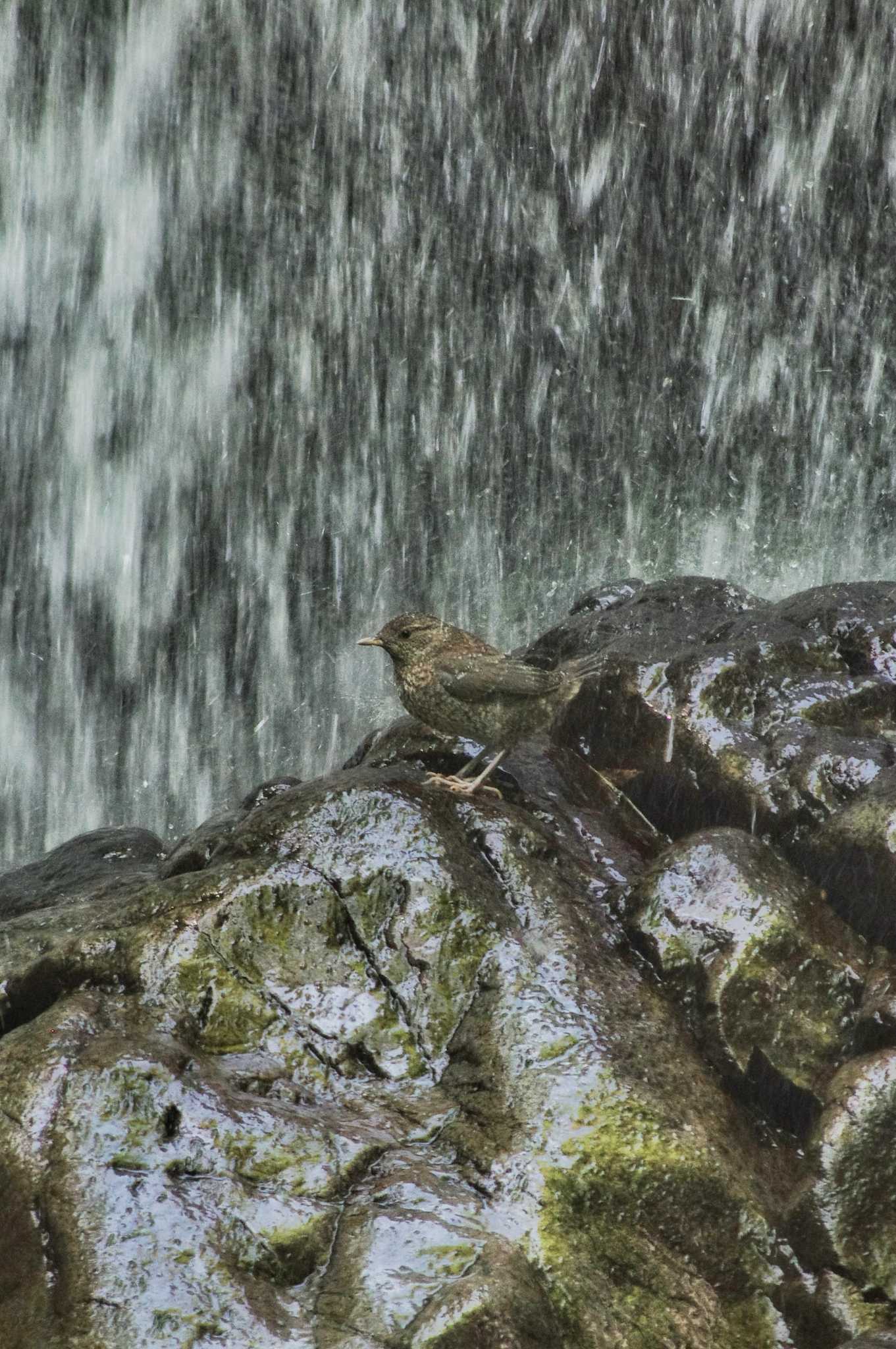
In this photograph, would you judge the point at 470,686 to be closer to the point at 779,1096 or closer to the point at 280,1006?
the point at 280,1006

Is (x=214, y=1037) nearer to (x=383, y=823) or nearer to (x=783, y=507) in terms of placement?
(x=383, y=823)

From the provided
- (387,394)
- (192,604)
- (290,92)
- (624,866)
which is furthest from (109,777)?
(624,866)

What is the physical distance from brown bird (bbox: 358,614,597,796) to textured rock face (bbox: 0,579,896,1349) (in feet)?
0.71

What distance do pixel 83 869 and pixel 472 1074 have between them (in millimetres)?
3010

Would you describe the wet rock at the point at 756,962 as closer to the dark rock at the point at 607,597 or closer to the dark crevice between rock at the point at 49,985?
the dark crevice between rock at the point at 49,985

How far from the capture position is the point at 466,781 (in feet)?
16.5

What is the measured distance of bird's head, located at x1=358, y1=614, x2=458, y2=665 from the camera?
545cm

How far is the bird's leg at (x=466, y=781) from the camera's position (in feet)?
16.2

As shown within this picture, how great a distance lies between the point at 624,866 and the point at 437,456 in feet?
32.8

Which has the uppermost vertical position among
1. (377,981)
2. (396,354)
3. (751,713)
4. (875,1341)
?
(396,354)

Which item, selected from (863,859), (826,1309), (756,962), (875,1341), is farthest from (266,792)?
(875,1341)

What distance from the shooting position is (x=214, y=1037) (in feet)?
13.3

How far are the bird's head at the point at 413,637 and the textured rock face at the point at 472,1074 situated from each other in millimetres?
599

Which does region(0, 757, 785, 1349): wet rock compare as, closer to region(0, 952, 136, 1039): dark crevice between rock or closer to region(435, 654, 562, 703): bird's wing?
region(0, 952, 136, 1039): dark crevice between rock
